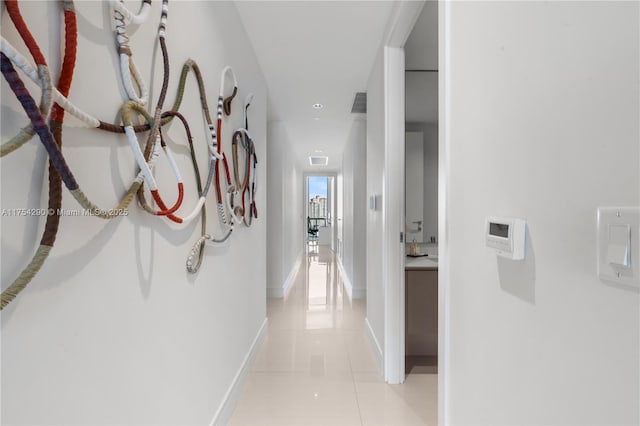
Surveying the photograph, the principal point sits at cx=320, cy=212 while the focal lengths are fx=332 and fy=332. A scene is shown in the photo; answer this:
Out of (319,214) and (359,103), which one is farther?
(319,214)

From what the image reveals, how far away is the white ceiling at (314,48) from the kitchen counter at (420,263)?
169cm

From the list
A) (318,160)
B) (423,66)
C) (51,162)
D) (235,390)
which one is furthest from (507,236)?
(318,160)

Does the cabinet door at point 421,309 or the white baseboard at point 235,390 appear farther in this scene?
the cabinet door at point 421,309

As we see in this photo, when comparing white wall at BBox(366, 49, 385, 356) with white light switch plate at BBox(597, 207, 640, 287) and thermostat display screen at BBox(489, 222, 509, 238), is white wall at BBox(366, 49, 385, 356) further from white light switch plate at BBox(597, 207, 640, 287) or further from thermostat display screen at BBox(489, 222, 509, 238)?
white light switch plate at BBox(597, 207, 640, 287)

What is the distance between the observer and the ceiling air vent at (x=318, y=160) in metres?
7.60

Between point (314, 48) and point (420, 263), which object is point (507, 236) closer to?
point (420, 263)

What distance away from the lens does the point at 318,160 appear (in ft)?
25.8

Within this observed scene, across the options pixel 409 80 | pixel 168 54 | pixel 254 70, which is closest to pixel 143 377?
pixel 168 54

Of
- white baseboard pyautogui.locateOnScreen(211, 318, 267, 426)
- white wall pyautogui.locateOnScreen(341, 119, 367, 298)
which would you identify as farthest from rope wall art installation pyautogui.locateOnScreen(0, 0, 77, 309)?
white wall pyautogui.locateOnScreen(341, 119, 367, 298)

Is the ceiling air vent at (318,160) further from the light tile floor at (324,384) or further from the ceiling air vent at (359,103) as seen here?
the light tile floor at (324,384)

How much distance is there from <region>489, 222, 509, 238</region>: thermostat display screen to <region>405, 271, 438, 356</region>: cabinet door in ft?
5.84

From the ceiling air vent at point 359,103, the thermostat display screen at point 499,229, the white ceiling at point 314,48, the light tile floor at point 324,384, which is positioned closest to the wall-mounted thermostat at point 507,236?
the thermostat display screen at point 499,229

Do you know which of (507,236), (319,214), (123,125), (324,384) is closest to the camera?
(507,236)

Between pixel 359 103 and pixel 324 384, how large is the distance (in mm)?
2867
